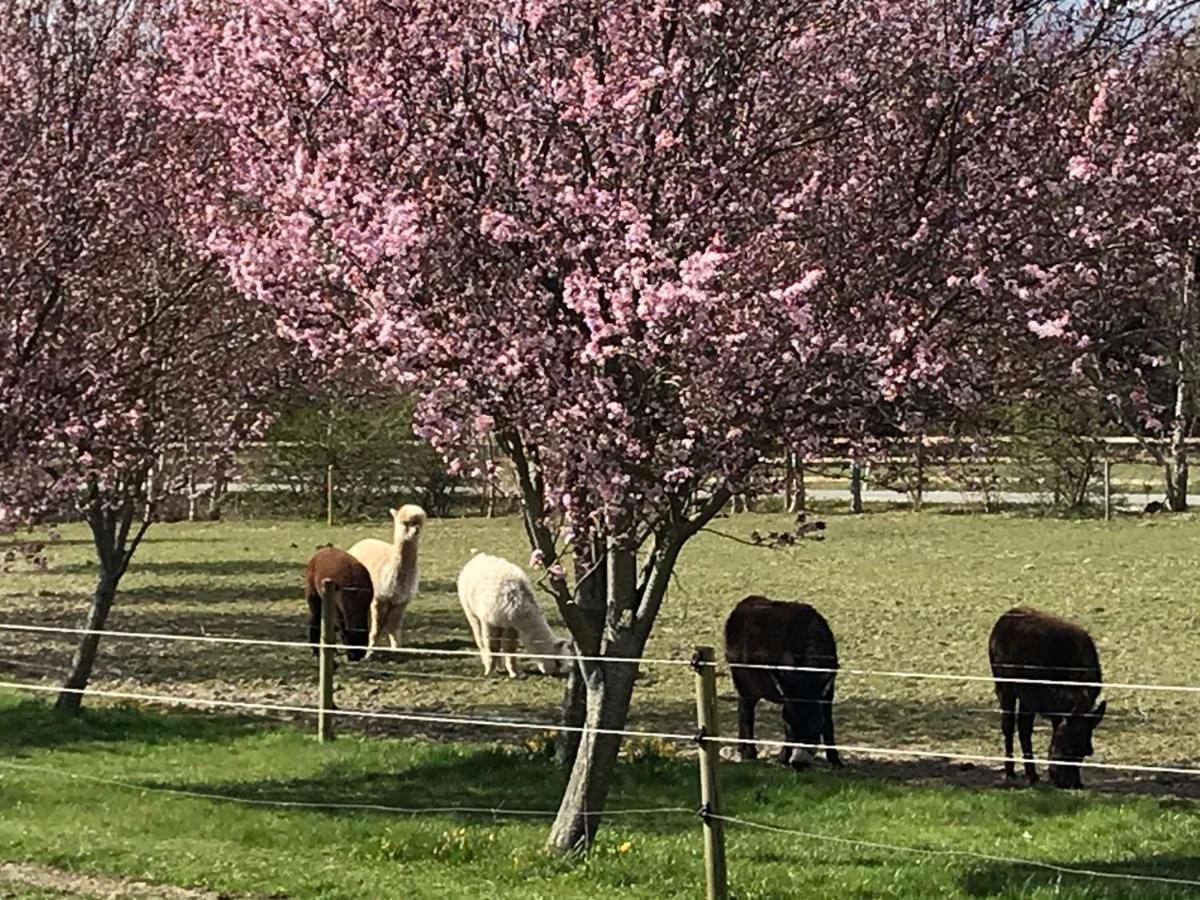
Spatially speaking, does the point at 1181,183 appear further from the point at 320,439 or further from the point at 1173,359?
the point at 320,439

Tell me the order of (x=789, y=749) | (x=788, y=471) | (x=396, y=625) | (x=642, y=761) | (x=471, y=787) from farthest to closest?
(x=396, y=625)
(x=789, y=749)
(x=642, y=761)
(x=471, y=787)
(x=788, y=471)

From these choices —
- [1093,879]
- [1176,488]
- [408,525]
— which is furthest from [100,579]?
[1176,488]

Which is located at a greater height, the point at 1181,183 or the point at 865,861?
the point at 1181,183

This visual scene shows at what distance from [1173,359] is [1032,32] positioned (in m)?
3.04

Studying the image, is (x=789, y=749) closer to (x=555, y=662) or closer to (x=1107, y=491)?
(x=555, y=662)

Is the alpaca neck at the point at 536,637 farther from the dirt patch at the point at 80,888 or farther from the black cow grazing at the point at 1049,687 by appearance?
the dirt patch at the point at 80,888

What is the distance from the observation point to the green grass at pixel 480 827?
9.08 metres

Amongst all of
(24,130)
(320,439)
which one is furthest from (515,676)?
(320,439)

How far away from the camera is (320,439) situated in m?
40.0

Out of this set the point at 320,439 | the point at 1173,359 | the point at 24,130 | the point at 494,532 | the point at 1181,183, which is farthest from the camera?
the point at 320,439

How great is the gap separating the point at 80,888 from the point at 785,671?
576cm

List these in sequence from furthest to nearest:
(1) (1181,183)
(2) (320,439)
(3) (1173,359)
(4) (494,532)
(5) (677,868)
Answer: (2) (320,439)
(4) (494,532)
(3) (1173,359)
(5) (677,868)
(1) (1181,183)

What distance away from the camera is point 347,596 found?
19266 mm

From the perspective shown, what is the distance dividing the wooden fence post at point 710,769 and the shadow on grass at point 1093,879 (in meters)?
1.57
